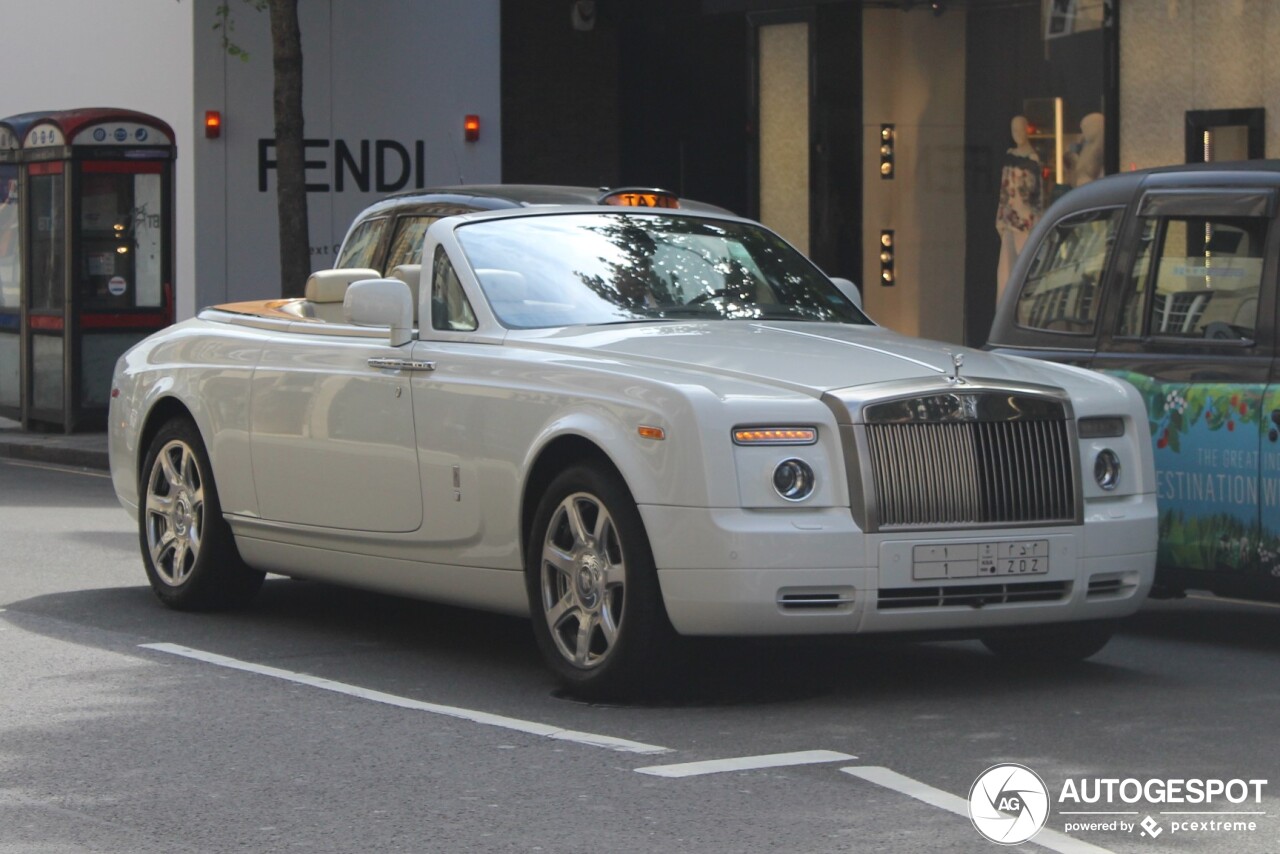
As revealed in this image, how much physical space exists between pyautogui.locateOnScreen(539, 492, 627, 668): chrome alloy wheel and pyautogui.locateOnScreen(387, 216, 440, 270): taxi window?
569 cm

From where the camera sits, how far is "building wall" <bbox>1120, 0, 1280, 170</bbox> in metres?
17.1

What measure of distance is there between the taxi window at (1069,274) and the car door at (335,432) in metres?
2.68

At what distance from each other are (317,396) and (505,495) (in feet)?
4.50

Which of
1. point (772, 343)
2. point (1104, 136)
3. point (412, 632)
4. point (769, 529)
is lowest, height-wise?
point (412, 632)

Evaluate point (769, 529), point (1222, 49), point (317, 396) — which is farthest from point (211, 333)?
point (1222, 49)

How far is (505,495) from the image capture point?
770 centimetres

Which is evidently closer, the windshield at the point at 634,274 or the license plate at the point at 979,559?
the license plate at the point at 979,559

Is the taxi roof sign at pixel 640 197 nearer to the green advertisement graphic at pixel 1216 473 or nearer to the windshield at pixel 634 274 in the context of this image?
the windshield at pixel 634 274

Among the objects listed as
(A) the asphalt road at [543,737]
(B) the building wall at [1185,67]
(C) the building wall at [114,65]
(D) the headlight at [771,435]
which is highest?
(C) the building wall at [114,65]

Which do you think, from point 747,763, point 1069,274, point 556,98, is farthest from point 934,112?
point 747,763

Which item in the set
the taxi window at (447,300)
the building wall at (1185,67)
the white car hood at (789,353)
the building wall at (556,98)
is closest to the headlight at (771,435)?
the white car hood at (789,353)

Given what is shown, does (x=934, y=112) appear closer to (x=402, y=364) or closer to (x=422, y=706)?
(x=402, y=364)

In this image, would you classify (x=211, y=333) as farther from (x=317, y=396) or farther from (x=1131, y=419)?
(x=1131, y=419)

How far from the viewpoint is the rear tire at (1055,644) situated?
7590mm
